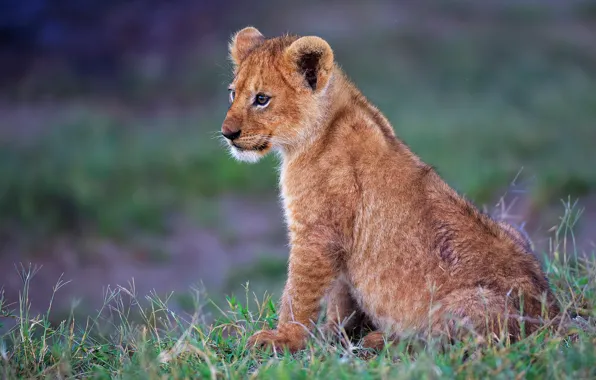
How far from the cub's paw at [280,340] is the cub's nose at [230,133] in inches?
40.7

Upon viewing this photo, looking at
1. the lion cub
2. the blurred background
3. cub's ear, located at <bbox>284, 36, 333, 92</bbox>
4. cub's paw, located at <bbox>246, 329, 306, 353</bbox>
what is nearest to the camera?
the lion cub

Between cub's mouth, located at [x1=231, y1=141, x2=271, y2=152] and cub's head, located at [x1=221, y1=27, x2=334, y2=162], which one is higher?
cub's head, located at [x1=221, y1=27, x2=334, y2=162]

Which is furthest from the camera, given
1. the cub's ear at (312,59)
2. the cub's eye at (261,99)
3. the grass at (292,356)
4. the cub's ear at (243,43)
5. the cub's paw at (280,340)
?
the cub's ear at (243,43)

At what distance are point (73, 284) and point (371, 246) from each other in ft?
18.8

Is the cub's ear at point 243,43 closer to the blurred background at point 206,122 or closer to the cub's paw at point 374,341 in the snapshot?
the cub's paw at point 374,341

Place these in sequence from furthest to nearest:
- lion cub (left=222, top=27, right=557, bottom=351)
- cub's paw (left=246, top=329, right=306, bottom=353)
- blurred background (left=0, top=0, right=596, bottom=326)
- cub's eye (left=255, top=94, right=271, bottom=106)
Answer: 1. blurred background (left=0, top=0, right=596, bottom=326)
2. cub's eye (left=255, top=94, right=271, bottom=106)
3. cub's paw (left=246, top=329, right=306, bottom=353)
4. lion cub (left=222, top=27, right=557, bottom=351)

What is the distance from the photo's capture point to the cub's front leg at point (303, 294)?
4.59 meters

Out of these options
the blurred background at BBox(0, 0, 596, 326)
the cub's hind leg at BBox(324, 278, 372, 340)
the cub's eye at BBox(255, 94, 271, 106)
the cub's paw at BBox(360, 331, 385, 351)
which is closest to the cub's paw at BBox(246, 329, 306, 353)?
the cub's hind leg at BBox(324, 278, 372, 340)

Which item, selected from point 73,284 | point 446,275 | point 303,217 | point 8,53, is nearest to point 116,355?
point 303,217

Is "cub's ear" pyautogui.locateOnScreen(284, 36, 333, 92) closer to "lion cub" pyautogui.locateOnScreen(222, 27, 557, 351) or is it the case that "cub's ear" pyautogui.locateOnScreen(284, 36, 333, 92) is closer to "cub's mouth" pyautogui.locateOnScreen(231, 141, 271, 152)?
"lion cub" pyautogui.locateOnScreen(222, 27, 557, 351)

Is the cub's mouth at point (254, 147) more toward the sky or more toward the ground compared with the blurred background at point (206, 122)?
more toward the sky

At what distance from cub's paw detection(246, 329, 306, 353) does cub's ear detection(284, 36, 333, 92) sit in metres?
1.28

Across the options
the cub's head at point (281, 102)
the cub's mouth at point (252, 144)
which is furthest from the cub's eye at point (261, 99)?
the cub's mouth at point (252, 144)

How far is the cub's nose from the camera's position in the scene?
16.0 ft
